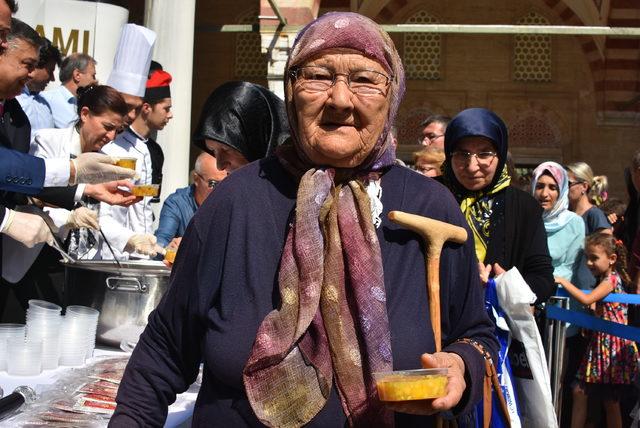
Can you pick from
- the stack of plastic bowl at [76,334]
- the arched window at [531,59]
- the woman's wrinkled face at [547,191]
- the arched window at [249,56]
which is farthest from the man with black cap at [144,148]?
the arched window at [531,59]

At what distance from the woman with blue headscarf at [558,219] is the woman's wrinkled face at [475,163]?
1.68 meters

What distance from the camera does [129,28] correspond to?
511 centimetres

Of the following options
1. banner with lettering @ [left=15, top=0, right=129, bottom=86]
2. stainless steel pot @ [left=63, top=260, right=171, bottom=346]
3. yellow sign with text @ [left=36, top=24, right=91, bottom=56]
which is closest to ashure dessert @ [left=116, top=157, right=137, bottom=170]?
stainless steel pot @ [left=63, top=260, right=171, bottom=346]

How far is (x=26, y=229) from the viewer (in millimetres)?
2873

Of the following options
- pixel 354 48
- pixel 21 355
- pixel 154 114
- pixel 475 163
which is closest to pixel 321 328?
pixel 354 48

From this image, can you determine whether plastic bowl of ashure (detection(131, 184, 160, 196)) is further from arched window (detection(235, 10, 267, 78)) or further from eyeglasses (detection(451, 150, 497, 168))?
arched window (detection(235, 10, 267, 78))

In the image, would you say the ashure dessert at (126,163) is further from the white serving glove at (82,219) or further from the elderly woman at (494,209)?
the elderly woman at (494,209)

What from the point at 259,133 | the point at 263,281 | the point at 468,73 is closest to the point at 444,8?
the point at 468,73

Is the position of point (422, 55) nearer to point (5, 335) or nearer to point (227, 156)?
point (227, 156)

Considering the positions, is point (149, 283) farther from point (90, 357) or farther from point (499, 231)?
point (499, 231)

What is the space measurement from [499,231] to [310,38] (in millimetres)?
2038

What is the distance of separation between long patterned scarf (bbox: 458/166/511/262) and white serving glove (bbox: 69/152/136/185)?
1400mm

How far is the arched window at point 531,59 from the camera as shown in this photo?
50.8ft

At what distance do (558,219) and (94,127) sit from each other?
114 inches
